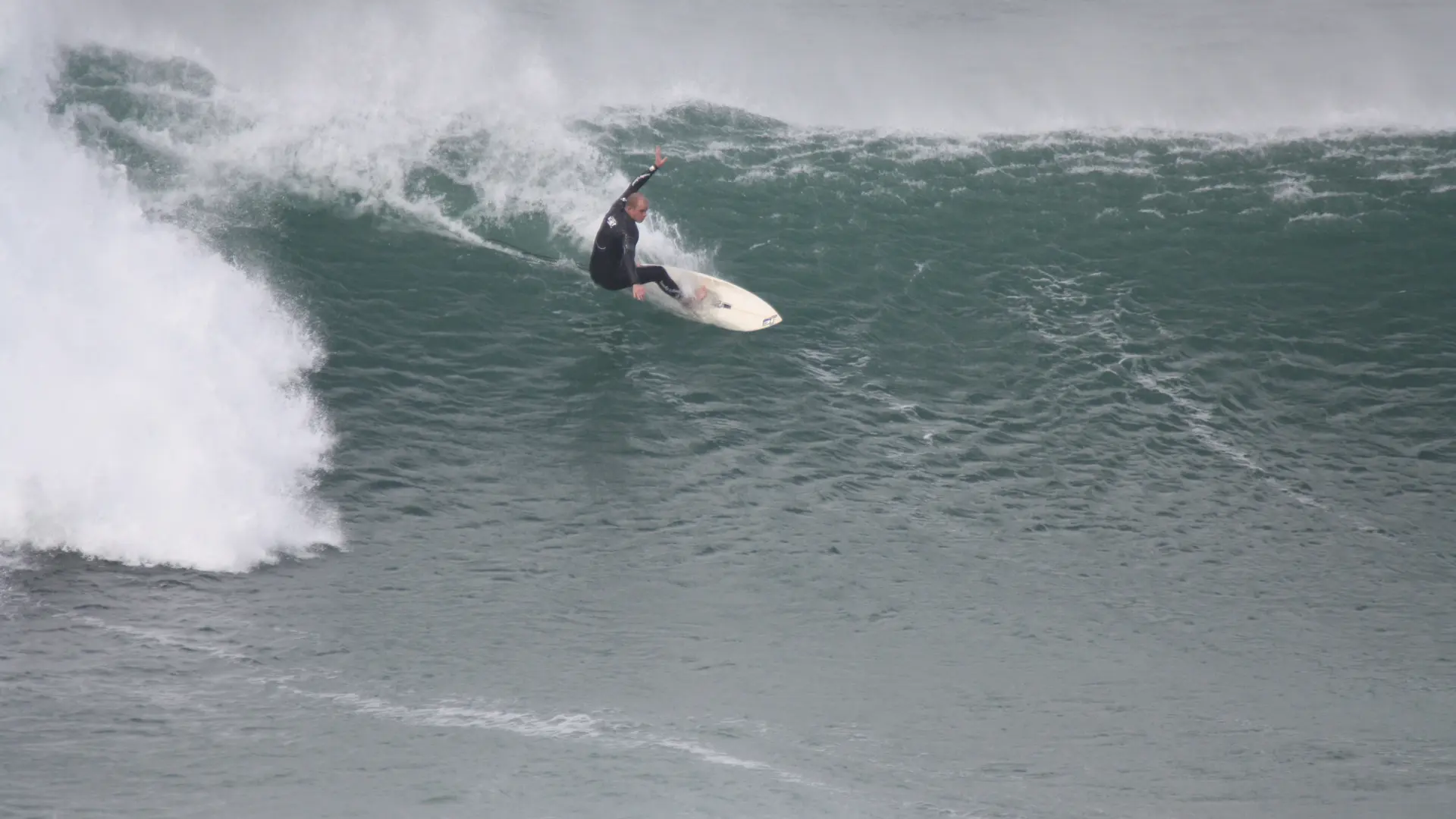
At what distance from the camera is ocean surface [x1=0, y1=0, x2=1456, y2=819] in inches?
369

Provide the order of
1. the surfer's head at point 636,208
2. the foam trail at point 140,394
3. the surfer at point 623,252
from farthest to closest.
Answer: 1. the surfer at point 623,252
2. the surfer's head at point 636,208
3. the foam trail at point 140,394

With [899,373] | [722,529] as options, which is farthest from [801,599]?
[899,373]

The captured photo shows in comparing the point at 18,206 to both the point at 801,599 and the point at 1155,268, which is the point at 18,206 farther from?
the point at 1155,268

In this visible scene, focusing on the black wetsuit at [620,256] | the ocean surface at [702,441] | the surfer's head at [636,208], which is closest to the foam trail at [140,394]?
the ocean surface at [702,441]

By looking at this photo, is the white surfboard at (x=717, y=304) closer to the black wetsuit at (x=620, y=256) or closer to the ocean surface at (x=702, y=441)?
the ocean surface at (x=702, y=441)

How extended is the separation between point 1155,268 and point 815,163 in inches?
212

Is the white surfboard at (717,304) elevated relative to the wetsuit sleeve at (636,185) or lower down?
lower down

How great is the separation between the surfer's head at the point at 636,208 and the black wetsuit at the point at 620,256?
0.13 meters

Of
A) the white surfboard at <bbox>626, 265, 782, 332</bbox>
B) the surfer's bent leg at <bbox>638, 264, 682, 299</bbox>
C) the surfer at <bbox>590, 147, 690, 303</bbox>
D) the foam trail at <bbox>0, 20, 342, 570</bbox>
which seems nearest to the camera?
the foam trail at <bbox>0, 20, 342, 570</bbox>

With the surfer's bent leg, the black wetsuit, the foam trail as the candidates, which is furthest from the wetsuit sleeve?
the foam trail

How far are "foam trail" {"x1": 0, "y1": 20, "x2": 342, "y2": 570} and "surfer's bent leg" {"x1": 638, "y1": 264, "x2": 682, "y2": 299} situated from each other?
3.78 m

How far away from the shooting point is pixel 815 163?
A: 20906 mm

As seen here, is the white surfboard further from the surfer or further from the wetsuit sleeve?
the wetsuit sleeve

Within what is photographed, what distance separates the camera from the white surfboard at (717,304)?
1634 cm
